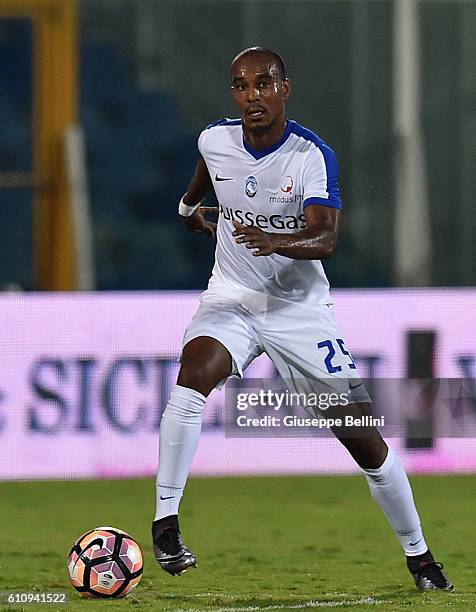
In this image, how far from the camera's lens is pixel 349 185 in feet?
57.1

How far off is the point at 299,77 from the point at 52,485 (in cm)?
1038

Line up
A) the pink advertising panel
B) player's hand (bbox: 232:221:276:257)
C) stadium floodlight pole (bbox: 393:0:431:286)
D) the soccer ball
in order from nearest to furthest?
player's hand (bbox: 232:221:276:257), the soccer ball, the pink advertising panel, stadium floodlight pole (bbox: 393:0:431:286)

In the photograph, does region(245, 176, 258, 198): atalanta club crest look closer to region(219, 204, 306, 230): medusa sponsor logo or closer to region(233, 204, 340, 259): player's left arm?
region(219, 204, 306, 230): medusa sponsor logo

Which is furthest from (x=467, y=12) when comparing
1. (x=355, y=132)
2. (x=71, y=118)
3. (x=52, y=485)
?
(x=52, y=485)

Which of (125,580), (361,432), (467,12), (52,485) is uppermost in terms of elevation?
(467,12)

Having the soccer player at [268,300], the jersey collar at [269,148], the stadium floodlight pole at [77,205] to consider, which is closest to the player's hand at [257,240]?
the soccer player at [268,300]

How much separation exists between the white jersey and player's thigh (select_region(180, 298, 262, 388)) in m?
0.10

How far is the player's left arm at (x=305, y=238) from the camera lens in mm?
4254

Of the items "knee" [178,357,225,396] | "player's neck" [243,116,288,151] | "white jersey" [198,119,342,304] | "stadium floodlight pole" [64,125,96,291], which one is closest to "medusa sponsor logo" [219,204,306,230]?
"white jersey" [198,119,342,304]

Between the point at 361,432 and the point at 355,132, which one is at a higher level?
the point at 355,132

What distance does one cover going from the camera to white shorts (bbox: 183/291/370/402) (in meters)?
4.64

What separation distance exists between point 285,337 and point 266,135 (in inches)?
27.8

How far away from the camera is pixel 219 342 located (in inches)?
181

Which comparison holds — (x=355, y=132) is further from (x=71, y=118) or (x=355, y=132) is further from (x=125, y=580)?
(x=125, y=580)
